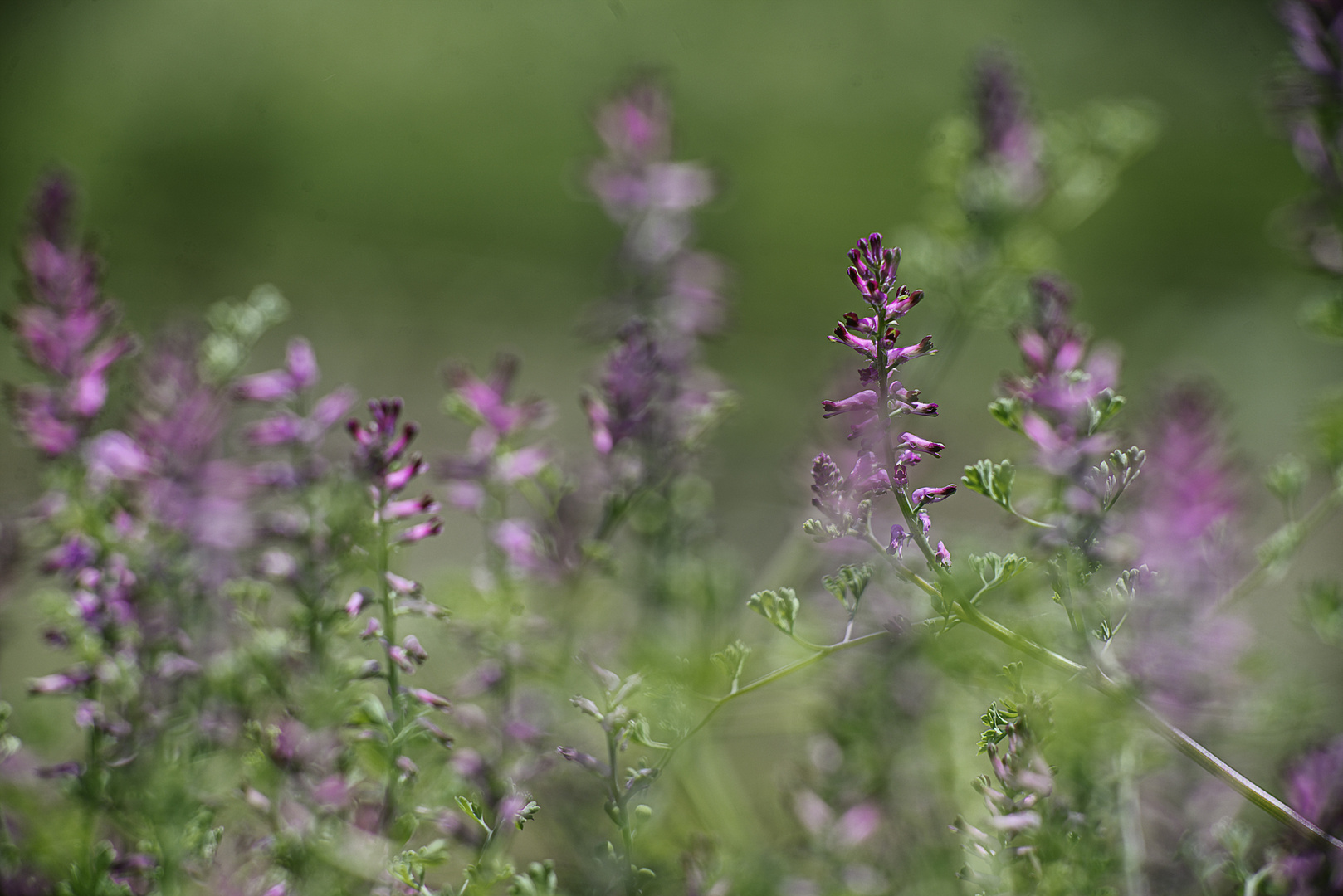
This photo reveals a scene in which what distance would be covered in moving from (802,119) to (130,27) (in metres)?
1.83

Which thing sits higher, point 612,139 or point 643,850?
point 612,139

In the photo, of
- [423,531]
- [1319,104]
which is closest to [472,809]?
[423,531]

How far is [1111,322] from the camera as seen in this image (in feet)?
8.39

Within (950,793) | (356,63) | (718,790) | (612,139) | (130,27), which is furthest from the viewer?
(356,63)

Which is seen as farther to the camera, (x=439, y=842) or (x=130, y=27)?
(x=130, y=27)

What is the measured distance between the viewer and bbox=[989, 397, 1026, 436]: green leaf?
1.64ft

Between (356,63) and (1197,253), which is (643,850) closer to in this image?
(1197,253)

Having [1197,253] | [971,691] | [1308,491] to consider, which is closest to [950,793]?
[971,691]

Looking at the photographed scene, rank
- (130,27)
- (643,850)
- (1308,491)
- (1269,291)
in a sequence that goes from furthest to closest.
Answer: (130,27), (1269,291), (1308,491), (643,850)

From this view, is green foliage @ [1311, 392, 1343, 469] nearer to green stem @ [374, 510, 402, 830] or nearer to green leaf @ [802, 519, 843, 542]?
green leaf @ [802, 519, 843, 542]

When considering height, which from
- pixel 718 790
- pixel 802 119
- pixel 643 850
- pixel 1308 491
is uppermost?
pixel 802 119

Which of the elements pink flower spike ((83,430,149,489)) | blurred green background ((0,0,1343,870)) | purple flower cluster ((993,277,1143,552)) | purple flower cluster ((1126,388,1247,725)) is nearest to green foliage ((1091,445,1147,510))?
purple flower cluster ((993,277,1143,552))

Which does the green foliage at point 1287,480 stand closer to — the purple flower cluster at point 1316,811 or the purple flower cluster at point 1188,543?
the purple flower cluster at point 1188,543

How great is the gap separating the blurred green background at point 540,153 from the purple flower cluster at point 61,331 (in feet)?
5.62
